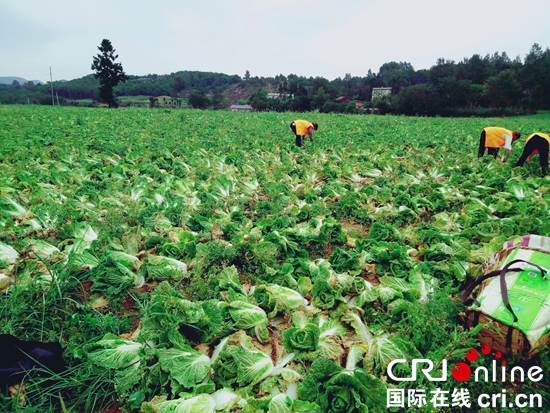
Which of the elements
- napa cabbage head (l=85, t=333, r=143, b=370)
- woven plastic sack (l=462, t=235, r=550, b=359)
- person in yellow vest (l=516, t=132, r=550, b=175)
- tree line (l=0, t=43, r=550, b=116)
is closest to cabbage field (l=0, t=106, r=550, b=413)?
napa cabbage head (l=85, t=333, r=143, b=370)

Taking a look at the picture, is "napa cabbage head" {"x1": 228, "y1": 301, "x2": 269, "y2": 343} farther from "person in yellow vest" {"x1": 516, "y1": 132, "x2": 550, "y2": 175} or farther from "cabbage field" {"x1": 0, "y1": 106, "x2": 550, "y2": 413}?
"person in yellow vest" {"x1": 516, "y1": 132, "x2": 550, "y2": 175}

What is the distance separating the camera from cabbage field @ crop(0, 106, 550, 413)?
231 cm

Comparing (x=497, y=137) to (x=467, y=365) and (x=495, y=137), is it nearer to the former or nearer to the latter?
(x=495, y=137)

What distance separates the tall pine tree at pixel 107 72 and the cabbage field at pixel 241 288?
49.6 m

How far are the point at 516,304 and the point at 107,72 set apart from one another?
5856 centimetres

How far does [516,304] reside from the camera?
253 cm

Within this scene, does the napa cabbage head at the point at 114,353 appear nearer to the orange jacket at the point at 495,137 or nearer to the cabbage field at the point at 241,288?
the cabbage field at the point at 241,288

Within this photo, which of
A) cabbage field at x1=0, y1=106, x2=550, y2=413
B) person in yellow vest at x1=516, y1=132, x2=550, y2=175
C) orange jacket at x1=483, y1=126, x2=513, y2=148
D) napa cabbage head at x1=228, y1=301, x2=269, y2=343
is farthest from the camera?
orange jacket at x1=483, y1=126, x2=513, y2=148

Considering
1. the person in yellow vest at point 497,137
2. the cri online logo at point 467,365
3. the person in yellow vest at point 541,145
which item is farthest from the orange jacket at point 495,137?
the cri online logo at point 467,365

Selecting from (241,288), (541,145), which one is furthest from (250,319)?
(541,145)

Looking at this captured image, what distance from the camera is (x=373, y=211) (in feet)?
18.2

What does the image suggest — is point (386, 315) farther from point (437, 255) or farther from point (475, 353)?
point (437, 255)

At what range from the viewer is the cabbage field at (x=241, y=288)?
7.59 feet

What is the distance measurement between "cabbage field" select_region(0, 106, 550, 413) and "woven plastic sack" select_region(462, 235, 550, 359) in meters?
0.14
